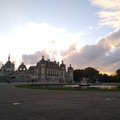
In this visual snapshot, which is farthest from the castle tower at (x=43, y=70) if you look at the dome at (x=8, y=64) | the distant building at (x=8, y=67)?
the dome at (x=8, y=64)

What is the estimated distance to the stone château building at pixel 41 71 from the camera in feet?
483

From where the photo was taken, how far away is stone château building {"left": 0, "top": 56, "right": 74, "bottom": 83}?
147 meters

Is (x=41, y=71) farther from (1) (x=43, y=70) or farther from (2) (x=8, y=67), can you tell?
(2) (x=8, y=67)

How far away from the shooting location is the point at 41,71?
6393 inches

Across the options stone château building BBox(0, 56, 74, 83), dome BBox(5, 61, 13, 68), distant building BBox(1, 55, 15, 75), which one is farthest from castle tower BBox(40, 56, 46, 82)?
dome BBox(5, 61, 13, 68)

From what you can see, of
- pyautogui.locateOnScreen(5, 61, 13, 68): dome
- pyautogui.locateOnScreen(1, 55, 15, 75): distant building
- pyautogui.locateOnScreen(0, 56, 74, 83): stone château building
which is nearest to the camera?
pyautogui.locateOnScreen(0, 56, 74, 83): stone château building

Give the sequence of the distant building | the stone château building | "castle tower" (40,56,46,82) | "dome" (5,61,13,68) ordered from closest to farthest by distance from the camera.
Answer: the stone château building
the distant building
"dome" (5,61,13,68)
"castle tower" (40,56,46,82)

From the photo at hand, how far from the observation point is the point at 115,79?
150 m

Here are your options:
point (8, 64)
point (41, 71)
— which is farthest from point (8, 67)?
point (41, 71)

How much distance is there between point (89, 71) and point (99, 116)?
145323 mm

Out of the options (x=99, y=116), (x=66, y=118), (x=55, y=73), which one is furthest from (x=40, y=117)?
(x=55, y=73)

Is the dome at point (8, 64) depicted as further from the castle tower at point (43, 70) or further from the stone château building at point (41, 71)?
the castle tower at point (43, 70)

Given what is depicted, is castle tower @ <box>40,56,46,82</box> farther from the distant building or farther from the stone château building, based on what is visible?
the distant building

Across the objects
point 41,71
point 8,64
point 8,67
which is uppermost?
point 8,64
